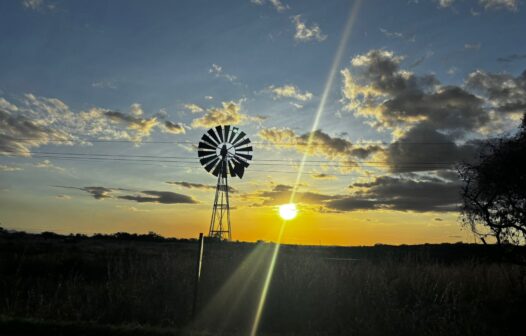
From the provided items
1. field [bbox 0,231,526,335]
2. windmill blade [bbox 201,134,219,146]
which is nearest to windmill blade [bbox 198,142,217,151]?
windmill blade [bbox 201,134,219,146]

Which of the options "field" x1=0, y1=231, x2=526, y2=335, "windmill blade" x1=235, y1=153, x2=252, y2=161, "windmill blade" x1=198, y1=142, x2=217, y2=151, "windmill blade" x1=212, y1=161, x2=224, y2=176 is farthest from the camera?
"windmill blade" x1=235, y1=153, x2=252, y2=161

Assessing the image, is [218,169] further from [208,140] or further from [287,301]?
[287,301]

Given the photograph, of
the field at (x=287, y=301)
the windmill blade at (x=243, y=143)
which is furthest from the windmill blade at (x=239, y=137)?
the field at (x=287, y=301)

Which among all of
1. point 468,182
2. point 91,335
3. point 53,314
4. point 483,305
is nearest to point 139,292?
point 53,314

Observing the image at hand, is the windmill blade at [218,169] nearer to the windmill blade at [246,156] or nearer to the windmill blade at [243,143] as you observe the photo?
the windmill blade at [246,156]

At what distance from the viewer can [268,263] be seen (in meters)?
18.2

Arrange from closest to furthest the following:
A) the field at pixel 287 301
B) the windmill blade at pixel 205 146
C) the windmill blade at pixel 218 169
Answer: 1. the field at pixel 287 301
2. the windmill blade at pixel 218 169
3. the windmill blade at pixel 205 146

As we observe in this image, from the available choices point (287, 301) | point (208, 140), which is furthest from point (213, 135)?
point (287, 301)

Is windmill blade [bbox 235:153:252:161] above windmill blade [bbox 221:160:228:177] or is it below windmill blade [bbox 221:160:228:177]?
above

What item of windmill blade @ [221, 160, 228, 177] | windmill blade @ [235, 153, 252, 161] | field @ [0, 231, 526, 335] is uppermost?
windmill blade @ [235, 153, 252, 161]

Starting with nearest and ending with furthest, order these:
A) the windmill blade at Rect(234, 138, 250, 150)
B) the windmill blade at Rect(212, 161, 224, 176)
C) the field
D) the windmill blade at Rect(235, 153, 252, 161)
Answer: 1. the field
2. the windmill blade at Rect(212, 161, 224, 176)
3. the windmill blade at Rect(235, 153, 252, 161)
4. the windmill blade at Rect(234, 138, 250, 150)

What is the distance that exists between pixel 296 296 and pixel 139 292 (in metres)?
5.10

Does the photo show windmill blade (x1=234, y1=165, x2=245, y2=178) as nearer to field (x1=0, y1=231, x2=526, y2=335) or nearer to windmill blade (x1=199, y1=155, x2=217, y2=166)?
windmill blade (x1=199, y1=155, x2=217, y2=166)

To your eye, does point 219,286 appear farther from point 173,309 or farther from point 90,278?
point 90,278
